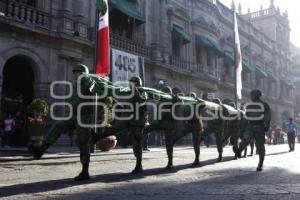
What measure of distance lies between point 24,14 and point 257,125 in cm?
1130

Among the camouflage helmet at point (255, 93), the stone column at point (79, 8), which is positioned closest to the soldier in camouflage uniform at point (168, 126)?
the camouflage helmet at point (255, 93)

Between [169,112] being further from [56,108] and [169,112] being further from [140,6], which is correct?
[140,6]

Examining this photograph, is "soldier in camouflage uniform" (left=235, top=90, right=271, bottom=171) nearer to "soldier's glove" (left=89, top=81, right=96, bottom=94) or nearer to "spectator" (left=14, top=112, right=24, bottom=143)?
"soldier's glove" (left=89, top=81, right=96, bottom=94)

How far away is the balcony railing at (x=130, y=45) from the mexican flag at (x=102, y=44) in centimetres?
551

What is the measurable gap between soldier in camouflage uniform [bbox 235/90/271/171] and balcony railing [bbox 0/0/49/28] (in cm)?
1041

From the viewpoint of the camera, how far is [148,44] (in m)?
A: 25.0

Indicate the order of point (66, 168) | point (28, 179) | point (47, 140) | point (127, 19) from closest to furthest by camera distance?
1. point (28, 179)
2. point (47, 140)
3. point (66, 168)
4. point (127, 19)

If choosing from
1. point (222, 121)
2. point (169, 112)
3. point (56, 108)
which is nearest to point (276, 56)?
point (56, 108)

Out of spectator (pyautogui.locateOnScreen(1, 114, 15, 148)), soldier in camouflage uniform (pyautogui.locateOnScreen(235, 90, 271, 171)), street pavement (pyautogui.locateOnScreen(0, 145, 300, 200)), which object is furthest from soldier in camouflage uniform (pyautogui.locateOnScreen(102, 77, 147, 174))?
spectator (pyautogui.locateOnScreen(1, 114, 15, 148))

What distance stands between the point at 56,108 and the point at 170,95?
9.75m

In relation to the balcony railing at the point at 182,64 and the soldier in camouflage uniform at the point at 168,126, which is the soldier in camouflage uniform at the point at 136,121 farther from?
the balcony railing at the point at 182,64

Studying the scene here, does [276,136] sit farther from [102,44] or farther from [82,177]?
[82,177]

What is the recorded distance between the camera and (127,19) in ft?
78.1

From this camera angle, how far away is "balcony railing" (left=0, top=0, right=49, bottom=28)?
630 inches
